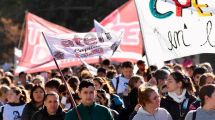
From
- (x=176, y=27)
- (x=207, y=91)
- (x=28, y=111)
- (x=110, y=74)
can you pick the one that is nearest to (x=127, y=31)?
(x=110, y=74)

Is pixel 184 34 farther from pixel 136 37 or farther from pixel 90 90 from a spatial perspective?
pixel 136 37

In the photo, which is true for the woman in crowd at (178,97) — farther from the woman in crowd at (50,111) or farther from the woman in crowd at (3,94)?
the woman in crowd at (3,94)

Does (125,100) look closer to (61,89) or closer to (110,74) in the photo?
(61,89)

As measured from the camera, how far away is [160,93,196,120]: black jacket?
1030 centimetres

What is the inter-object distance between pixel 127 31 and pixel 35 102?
320 inches

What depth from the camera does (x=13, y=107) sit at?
11.9m

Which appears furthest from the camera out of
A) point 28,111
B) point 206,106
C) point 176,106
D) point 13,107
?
point 13,107

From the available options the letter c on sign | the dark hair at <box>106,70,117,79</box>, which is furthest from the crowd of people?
the dark hair at <box>106,70,117,79</box>

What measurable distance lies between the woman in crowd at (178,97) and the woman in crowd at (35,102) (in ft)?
5.59

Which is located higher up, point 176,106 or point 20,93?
point 20,93

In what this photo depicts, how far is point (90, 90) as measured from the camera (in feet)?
30.7

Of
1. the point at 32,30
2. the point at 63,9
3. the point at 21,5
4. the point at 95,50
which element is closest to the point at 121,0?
the point at 63,9

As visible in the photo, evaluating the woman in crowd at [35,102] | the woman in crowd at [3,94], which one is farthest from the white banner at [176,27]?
the woman in crowd at [3,94]

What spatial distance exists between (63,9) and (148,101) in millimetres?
35271
